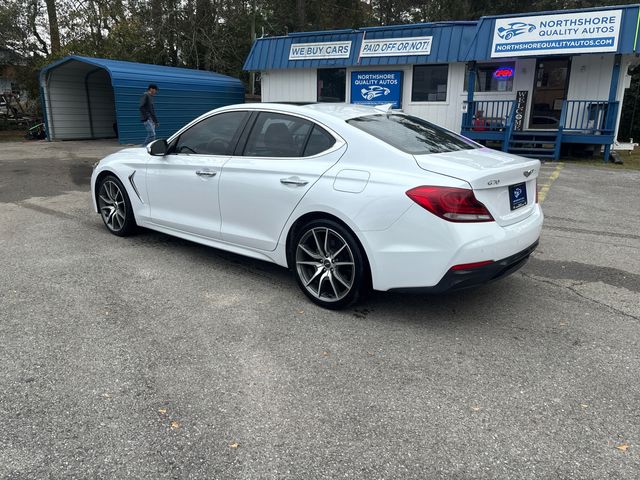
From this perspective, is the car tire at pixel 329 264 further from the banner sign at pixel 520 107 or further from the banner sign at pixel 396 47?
the banner sign at pixel 396 47

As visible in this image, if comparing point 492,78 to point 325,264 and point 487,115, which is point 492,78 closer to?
point 487,115

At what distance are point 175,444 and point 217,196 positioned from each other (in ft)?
8.63

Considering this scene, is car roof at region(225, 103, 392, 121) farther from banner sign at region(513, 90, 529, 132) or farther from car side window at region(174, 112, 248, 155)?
banner sign at region(513, 90, 529, 132)

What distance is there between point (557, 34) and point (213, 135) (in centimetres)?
1184

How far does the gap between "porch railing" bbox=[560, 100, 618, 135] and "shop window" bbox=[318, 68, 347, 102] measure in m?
7.02

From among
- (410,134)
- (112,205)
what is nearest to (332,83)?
(112,205)

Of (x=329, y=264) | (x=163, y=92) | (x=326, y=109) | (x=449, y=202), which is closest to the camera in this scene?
(x=449, y=202)

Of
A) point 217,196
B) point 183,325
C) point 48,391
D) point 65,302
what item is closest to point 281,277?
point 217,196

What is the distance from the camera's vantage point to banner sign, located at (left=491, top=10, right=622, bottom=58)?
12.8m

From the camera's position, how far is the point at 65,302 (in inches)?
165

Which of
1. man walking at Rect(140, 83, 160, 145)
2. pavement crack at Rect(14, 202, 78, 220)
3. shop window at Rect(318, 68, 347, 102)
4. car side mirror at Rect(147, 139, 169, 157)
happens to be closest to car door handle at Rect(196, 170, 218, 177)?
car side mirror at Rect(147, 139, 169, 157)

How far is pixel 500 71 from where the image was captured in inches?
591

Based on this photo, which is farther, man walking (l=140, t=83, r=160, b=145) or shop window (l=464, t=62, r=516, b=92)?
shop window (l=464, t=62, r=516, b=92)

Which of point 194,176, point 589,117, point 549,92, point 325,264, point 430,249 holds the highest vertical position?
point 549,92
